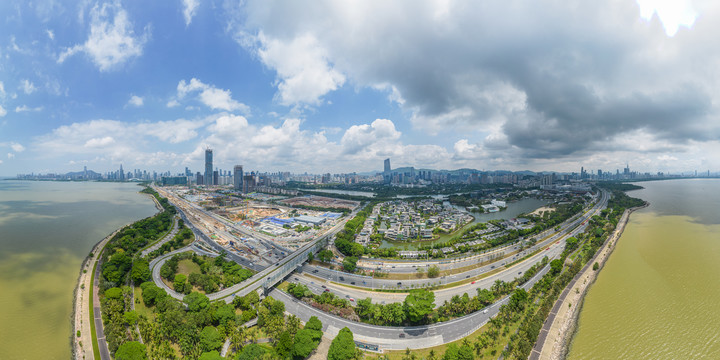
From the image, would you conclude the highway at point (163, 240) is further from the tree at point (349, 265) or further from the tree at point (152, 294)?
the tree at point (349, 265)

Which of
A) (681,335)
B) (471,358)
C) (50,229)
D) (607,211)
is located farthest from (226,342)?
(607,211)

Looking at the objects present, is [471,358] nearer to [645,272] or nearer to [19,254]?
[645,272]

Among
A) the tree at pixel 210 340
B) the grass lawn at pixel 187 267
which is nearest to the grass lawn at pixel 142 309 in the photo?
the grass lawn at pixel 187 267

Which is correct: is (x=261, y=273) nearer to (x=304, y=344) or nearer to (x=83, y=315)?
(x=304, y=344)

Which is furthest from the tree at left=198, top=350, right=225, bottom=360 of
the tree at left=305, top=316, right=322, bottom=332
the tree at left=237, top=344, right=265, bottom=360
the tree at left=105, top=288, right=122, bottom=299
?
the tree at left=105, top=288, right=122, bottom=299

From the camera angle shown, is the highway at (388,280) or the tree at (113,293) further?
the highway at (388,280)

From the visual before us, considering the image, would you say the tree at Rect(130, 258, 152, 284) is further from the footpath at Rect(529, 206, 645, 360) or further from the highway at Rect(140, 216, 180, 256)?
the footpath at Rect(529, 206, 645, 360)
